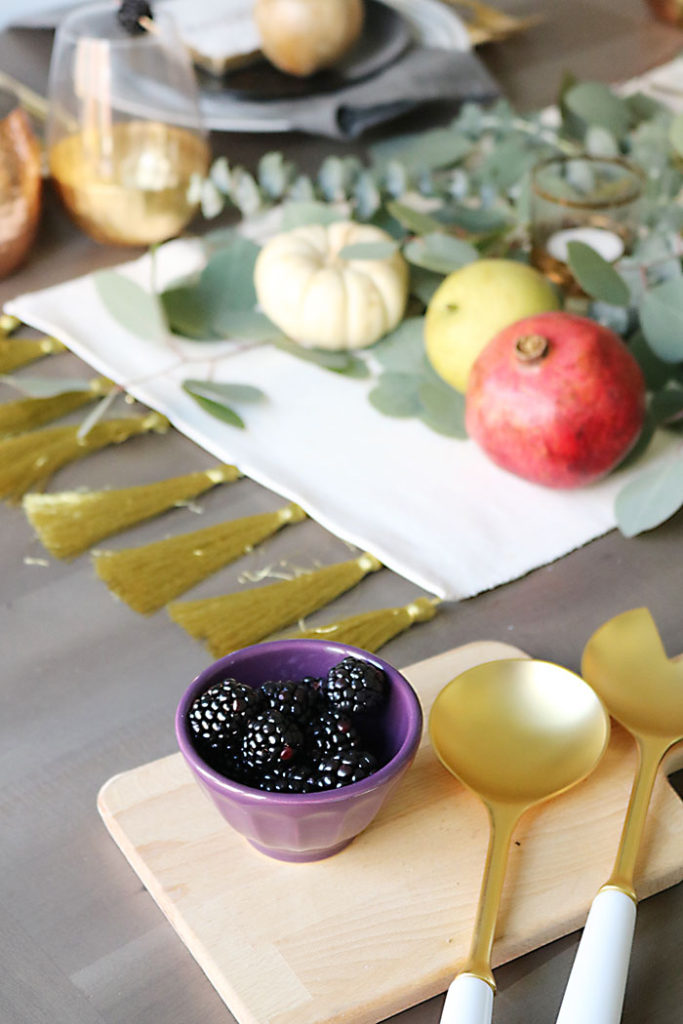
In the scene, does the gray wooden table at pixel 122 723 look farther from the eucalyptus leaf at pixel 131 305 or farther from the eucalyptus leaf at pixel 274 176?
the eucalyptus leaf at pixel 274 176

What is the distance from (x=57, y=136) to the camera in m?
0.95

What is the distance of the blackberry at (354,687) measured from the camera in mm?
465

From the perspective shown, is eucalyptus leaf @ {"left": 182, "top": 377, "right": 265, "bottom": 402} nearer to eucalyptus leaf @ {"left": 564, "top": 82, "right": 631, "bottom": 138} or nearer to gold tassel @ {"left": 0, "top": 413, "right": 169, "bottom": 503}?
gold tassel @ {"left": 0, "top": 413, "right": 169, "bottom": 503}

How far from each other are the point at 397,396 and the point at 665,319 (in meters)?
0.19

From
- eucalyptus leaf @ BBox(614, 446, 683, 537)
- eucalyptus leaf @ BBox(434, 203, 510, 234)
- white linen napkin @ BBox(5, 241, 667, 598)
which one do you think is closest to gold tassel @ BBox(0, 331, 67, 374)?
white linen napkin @ BBox(5, 241, 667, 598)

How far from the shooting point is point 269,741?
0.45 meters

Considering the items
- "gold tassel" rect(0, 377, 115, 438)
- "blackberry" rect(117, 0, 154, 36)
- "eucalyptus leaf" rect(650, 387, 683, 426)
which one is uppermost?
"blackberry" rect(117, 0, 154, 36)

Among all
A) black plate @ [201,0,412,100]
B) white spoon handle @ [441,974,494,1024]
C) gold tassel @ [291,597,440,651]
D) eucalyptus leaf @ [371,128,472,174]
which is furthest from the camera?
black plate @ [201,0,412,100]

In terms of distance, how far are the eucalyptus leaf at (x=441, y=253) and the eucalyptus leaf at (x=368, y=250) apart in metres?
0.02

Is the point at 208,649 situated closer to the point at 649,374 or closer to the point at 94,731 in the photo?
the point at 94,731

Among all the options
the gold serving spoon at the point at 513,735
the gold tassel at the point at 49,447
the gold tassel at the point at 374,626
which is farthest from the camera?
the gold tassel at the point at 49,447

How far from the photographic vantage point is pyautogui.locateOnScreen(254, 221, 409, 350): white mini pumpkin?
80 centimetres

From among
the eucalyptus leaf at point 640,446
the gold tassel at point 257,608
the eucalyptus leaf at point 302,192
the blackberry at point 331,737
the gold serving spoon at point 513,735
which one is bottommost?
the eucalyptus leaf at point 640,446

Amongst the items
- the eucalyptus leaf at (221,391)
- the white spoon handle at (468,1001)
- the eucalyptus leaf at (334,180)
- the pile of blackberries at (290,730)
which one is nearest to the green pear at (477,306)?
the eucalyptus leaf at (221,391)
